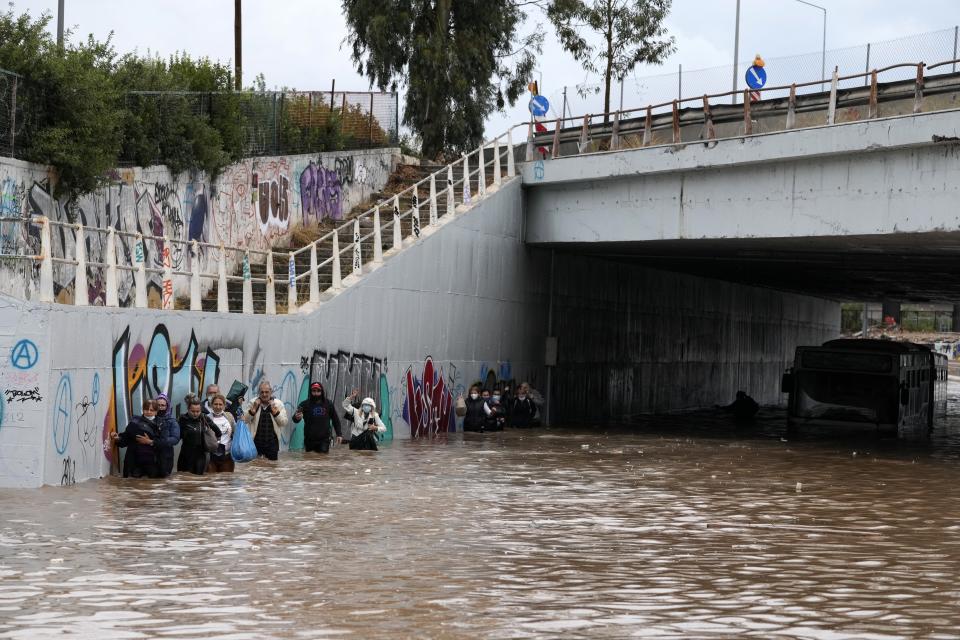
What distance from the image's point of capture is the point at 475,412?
3034cm

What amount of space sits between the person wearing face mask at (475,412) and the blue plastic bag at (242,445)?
10510mm

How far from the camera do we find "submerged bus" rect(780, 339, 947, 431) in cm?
3388


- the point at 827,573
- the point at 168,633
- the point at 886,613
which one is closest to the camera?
the point at 168,633

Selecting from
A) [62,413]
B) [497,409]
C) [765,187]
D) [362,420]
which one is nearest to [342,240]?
[497,409]

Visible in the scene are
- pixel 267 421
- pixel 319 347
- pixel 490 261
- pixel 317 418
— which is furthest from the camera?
pixel 490 261

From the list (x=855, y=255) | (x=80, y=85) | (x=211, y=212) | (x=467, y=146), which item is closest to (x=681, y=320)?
(x=467, y=146)

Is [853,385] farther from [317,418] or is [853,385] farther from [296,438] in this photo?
[317,418]

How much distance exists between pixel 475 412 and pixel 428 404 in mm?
1451

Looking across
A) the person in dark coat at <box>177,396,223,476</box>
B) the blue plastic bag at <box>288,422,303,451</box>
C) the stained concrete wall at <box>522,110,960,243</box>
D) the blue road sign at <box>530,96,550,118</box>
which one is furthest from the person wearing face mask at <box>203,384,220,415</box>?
the blue road sign at <box>530,96,550,118</box>

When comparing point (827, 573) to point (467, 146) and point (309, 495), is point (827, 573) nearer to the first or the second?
point (309, 495)

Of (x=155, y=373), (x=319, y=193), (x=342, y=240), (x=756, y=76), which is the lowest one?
(x=155, y=373)

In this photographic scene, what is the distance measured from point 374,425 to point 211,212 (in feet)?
25.4

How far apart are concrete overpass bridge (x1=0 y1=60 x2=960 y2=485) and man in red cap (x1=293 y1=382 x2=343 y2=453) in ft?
3.49

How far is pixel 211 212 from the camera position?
29062 mm
